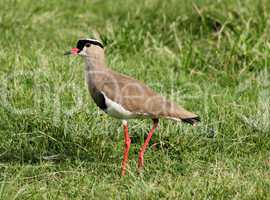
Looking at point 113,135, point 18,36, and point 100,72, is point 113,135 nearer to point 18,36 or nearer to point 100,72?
point 100,72

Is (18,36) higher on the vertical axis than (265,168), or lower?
higher

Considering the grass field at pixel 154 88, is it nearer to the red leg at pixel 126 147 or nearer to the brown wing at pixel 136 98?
the red leg at pixel 126 147

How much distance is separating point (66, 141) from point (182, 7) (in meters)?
4.38

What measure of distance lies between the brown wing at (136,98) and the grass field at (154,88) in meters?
0.45

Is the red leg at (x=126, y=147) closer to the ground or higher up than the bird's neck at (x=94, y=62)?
closer to the ground

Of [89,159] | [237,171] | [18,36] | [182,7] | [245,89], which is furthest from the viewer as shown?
[182,7]

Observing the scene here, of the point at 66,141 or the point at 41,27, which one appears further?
the point at 41,27

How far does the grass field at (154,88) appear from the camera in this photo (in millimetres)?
5457

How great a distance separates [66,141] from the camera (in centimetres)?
621

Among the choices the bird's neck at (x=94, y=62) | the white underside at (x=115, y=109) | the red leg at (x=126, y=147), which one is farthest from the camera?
the bird's neck at (x=94, y=62)

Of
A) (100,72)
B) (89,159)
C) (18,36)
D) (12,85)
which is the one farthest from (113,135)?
(18,36)

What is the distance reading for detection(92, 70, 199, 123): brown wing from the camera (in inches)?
221

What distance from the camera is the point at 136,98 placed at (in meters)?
5.64

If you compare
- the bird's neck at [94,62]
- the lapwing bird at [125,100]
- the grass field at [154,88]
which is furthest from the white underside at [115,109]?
the grass field at [154,88]
